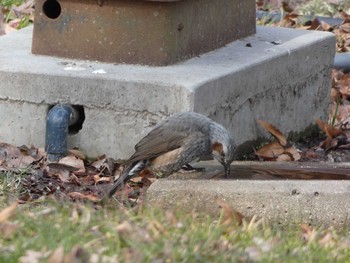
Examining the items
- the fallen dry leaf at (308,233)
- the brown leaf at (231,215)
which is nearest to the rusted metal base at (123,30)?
the brown leaf at (231,215)

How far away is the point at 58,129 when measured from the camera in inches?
271

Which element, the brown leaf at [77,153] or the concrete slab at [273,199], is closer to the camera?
the concrete slab at [273,199]

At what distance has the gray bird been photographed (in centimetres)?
635

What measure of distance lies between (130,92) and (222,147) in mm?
791

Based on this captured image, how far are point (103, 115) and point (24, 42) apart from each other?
4.36 ft

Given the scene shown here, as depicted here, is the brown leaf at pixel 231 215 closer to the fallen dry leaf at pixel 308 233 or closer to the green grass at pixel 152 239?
the green grass at pixel 152 239

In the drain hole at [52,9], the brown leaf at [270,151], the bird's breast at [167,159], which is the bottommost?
the brown leaf at [270,151]

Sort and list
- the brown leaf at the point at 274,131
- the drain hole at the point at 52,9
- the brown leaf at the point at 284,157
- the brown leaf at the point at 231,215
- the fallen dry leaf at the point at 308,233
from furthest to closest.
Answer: the brown leaf at the point at 274,131, the brown leaf at the point at 284,157, the drain hole at the point at 52,9, the brown leaf at the point at 231,215, the fallen dry leaf at the point at 308,233

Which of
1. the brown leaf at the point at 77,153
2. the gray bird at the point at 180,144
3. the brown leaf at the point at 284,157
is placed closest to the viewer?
the gray bird at the point at 180,144

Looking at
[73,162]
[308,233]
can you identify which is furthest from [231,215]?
[73,162]

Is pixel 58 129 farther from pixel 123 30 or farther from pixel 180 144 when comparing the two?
pixel 180 144

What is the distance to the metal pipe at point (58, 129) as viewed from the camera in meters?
6.83

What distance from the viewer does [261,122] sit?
767cm

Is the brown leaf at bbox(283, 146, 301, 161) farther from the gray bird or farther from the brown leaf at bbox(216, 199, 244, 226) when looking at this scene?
the brown leaf at bbox(216, 199, 244, 226)
